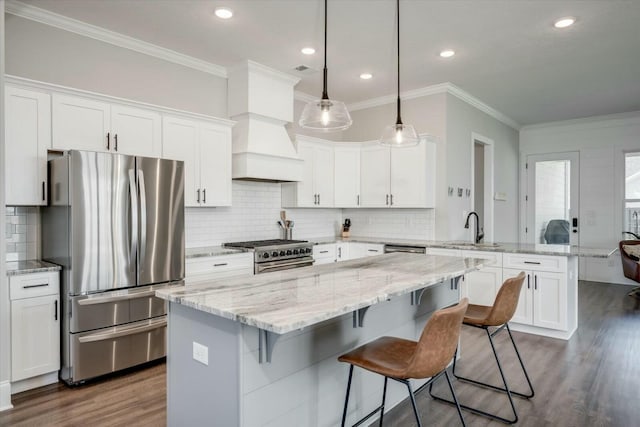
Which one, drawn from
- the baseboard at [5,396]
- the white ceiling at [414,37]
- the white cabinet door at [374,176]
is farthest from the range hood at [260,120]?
the baseboard at [5,396]

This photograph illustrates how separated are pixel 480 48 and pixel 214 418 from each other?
12.9 ft

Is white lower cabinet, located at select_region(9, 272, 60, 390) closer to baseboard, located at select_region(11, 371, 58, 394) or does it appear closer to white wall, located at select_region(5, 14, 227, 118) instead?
baseboard, located at select_region(11, 371, 58, 394)

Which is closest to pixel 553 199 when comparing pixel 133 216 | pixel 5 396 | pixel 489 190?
pixel 489 190

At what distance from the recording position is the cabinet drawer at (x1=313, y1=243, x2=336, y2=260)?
5082 millimetres

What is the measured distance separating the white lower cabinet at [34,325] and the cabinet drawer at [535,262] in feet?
13.7

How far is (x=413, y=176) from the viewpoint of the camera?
16.8 feet

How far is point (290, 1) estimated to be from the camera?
3125 millimetres

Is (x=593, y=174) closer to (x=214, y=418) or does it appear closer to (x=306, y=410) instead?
(x=306, y=410)

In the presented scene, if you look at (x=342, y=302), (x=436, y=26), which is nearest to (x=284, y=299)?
(x=342, y=302)

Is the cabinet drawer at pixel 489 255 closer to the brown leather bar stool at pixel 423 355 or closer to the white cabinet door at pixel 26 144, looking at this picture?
the brown leather bar stool at pixel 423 355

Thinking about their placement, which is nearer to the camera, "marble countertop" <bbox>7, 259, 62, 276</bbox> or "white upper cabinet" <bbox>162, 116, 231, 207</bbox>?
"marble countertop" <bbox>7, 259, 62, 276</bbox>

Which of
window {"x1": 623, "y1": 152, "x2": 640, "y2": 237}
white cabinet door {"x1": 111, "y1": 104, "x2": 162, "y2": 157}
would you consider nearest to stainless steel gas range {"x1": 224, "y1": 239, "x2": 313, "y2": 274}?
white cabinet door {"x1": 111, "y1": 104, "x2": 162, "y2": 157}

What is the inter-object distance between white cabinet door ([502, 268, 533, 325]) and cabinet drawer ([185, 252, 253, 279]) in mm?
2747

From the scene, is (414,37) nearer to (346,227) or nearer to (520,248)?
(520,248)
